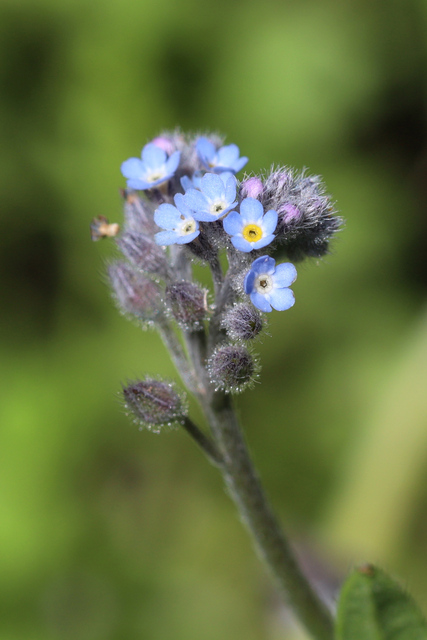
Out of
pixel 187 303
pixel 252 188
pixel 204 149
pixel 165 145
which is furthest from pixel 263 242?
pixel 165 145

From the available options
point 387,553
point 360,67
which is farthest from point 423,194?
point 387,553

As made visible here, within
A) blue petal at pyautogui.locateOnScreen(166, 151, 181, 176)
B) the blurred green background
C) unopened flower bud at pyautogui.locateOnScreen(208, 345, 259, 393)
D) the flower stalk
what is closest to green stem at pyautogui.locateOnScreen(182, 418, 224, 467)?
the flower stalk

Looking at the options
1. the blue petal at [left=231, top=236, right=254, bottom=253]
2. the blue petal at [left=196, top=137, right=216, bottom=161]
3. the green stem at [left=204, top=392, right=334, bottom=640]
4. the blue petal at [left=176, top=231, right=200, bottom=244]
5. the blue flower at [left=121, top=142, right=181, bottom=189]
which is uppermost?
the blue flower at [left=121, top=142, right=181, bottom=189]

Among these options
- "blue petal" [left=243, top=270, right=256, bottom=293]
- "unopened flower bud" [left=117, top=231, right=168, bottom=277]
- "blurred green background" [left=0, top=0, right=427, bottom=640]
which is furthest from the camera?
"blurred green background" [left=0, top=0, right=427, bottom=640]

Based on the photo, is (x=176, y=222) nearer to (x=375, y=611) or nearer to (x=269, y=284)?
(x=269, y=284)

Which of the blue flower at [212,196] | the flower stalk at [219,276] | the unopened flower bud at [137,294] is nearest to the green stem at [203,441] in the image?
the flower stalk at [219,276]

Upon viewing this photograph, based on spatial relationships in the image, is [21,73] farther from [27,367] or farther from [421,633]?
[421,633]

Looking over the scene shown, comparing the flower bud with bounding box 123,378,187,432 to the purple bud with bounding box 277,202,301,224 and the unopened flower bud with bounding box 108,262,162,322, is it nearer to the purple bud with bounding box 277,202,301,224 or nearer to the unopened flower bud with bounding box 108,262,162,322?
the unopened flower bud with bounding box 108,262,162,322
